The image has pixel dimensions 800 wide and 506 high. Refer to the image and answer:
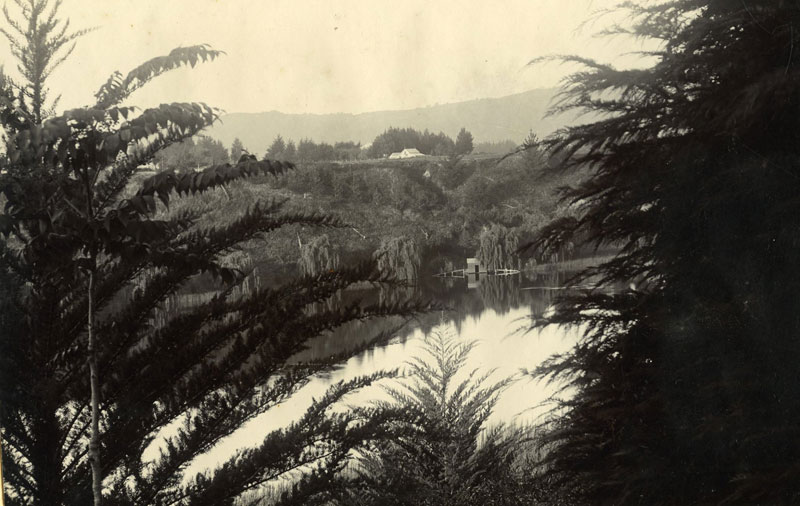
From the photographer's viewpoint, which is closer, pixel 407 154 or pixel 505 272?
pixel 505 272

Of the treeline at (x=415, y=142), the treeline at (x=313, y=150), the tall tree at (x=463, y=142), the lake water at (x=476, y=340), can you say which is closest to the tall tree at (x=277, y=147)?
the treeline at (x=313, y=150)

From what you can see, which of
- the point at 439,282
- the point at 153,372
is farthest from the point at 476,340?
the point at 153,372

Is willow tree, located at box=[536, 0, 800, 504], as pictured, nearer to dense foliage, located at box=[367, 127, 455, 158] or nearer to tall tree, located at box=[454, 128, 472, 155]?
tall tree, located at box=[454, 128, 472, 155]

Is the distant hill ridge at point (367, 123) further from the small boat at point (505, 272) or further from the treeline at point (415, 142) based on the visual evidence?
the small boat at point (505, 272)

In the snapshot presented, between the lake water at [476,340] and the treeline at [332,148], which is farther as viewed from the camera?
the treeline at [332,148]

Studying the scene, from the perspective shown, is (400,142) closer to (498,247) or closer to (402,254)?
(402,254)

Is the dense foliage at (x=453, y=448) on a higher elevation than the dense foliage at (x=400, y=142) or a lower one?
lower
